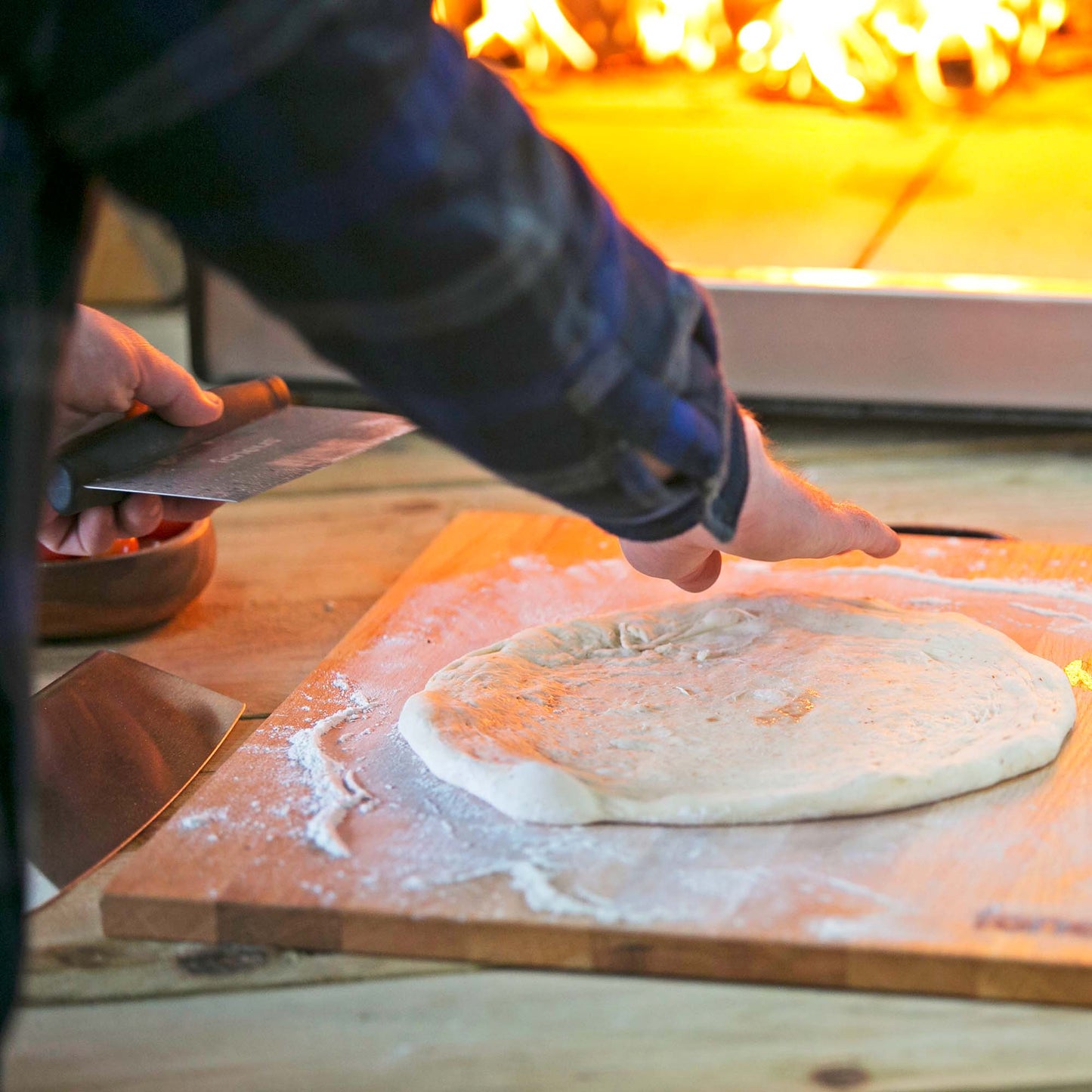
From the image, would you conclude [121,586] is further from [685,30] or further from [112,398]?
[685,30]

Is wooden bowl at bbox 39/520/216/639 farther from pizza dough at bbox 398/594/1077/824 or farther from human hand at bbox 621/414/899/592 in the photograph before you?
human hand at bbox 621/414/899/592

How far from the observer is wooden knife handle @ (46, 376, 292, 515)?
0.87m

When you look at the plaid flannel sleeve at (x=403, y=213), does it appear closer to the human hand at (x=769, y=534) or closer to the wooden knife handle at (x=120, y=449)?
the human hand at (x=769, y=534)

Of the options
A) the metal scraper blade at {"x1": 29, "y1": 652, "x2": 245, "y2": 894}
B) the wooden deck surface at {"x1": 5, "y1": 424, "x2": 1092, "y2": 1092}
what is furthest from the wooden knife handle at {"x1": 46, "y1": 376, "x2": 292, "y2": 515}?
the wooden deck surface at {"x1": 5, "y1": 424, "x2": 1092, "y2": 1092}

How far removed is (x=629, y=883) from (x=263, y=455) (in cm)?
44

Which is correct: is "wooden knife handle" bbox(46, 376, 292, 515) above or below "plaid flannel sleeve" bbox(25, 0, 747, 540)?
below

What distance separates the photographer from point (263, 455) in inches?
37.9

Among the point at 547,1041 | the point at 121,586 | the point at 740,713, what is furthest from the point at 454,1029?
the point at 121,586

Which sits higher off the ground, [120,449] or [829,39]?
[829,39]

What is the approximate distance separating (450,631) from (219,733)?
226 mm

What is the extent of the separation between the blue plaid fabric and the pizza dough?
0.91ft

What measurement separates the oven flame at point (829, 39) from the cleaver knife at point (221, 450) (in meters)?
1.02

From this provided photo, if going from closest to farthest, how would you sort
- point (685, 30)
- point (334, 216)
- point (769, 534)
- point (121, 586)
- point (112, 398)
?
point (334, 216)
point (769, 534)
point (112, 398)
point (121, 586)
point (685, 30)

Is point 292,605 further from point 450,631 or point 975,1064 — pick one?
point 975,1064
